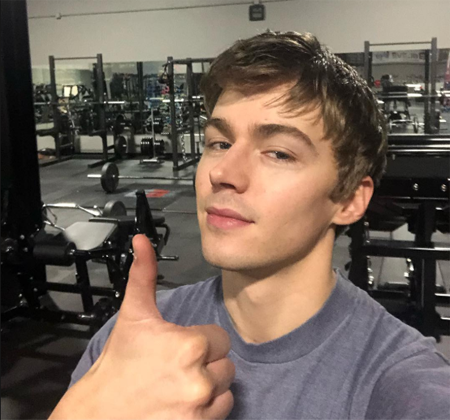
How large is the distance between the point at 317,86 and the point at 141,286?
1.76ft

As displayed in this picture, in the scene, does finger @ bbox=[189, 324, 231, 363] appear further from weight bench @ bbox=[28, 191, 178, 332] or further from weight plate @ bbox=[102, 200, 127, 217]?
weight plate @ bbox=[102, 200, 127, 217]

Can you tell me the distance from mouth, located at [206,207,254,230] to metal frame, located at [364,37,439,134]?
5357 millimetres

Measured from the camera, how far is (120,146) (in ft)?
26.5

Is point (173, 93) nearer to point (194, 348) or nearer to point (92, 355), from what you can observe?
point (92, 355)

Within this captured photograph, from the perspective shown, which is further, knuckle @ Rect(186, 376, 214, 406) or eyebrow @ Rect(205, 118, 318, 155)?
eyebrow @ Rect(205, 118, 318, 155)

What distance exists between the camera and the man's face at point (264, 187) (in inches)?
35.3

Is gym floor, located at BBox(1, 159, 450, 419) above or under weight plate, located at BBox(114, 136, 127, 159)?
under

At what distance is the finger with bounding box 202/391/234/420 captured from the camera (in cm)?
66

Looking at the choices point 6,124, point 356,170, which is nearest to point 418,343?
point 356,170

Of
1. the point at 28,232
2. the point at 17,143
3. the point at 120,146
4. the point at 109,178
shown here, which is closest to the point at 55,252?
the point at 28,232

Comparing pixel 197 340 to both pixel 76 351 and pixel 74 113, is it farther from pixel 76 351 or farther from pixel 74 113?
pixel 74 113

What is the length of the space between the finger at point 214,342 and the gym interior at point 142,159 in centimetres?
73

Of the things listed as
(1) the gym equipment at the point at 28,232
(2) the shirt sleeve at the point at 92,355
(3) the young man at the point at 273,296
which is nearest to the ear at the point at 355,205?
(3) the young man at the point at 273,296

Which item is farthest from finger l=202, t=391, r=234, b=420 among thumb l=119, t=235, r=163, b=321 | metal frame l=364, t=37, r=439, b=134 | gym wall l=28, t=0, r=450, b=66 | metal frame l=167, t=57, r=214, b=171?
gym wall l=28, t=0, r=450, b=66
